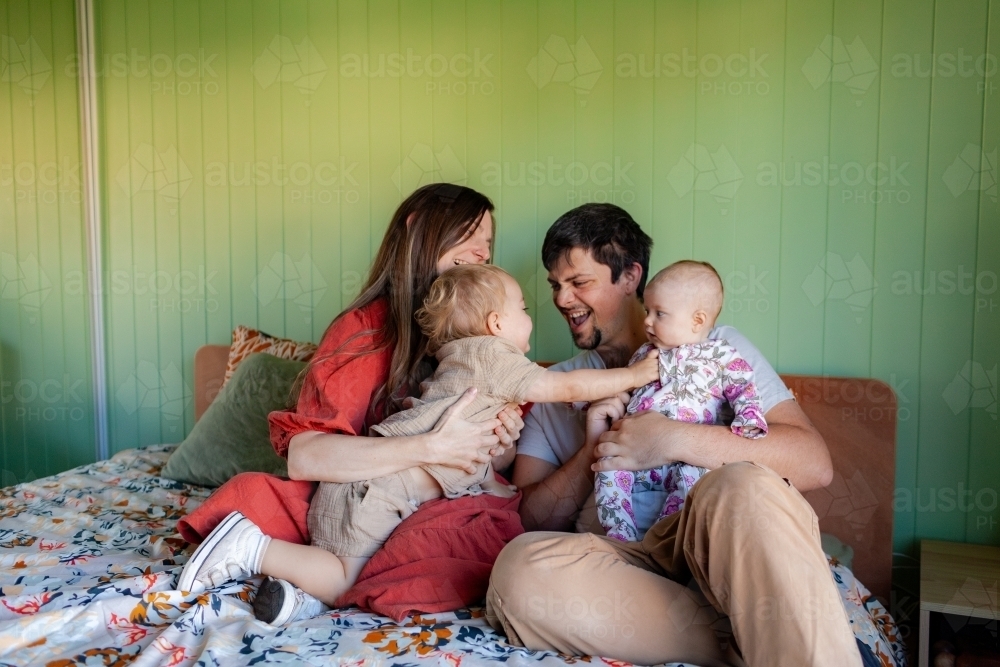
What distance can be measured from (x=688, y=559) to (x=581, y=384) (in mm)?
423

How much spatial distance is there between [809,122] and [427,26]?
47.4 inches

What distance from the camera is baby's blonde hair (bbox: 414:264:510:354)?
1665 millimetres

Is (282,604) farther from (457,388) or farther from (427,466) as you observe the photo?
(457,388)

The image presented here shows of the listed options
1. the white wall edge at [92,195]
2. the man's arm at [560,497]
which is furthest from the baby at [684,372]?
the white wall edge at [92,195]

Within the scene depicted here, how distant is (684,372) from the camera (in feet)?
5.35

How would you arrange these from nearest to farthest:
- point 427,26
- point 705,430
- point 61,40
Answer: point 705,430 → point 427,26 → point 61,40

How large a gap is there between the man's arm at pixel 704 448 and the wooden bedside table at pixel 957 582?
339 mm

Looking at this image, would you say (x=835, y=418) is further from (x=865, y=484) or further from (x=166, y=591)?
(x=166, y=591)

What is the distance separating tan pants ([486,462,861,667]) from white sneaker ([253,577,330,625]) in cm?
35

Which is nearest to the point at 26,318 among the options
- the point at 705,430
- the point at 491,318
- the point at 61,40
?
the point at 61,40

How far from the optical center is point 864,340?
2082mm
